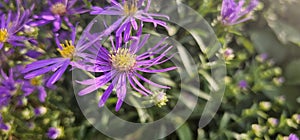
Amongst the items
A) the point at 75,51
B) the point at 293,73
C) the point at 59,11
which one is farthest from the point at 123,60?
the point at 293,73

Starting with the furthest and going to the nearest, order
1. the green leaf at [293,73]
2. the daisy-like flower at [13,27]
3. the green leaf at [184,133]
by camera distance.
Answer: the green leaf at [293,73]
the green leaf at [184,133]
the daisy-like flower at [13,27]

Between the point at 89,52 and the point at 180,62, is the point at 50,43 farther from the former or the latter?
the point at 180,62

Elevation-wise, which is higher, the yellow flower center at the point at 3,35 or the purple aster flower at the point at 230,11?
the yellow flower center at the point at 3,35

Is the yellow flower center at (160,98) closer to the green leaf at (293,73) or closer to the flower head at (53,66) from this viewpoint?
the flower head at (53,66)

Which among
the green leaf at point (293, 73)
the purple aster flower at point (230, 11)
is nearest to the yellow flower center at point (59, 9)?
the purple aster flower at point (230, 11)

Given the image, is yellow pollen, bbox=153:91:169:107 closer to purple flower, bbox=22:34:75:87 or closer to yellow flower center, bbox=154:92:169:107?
yellow flower center, bbox=154:92:169:107

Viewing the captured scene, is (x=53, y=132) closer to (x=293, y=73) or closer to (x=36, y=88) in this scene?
(x=36, y=88)

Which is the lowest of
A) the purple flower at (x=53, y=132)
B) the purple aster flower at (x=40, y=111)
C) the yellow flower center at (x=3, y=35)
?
the purple flower at (x=53, y=132)

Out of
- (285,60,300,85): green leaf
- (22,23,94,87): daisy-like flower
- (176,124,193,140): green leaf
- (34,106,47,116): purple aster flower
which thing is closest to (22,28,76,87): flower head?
(22,23,94,87): daisy-like flower

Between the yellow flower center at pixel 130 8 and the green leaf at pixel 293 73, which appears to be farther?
the green leaf at pixel 293 73
